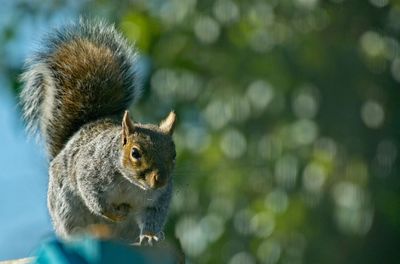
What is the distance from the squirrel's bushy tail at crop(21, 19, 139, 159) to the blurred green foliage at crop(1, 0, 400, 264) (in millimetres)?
1043

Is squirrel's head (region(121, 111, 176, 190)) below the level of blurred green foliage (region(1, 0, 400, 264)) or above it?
above

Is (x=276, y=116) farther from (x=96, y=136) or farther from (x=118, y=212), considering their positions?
(x=118, y=212)

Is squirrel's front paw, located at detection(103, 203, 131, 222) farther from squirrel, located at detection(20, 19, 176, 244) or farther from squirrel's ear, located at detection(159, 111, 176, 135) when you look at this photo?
squirrel's ear, located at detection(159, 111, 176, 135)

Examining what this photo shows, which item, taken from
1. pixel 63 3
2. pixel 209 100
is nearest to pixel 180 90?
pixel 209 100

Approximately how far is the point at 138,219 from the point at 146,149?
108 millimetres

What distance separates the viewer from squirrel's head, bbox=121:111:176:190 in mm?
2184

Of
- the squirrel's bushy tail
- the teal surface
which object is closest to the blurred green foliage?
the squirrel's bushy tail

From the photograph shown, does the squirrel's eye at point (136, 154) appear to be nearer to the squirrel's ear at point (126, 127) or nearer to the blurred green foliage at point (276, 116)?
the squirrel's ear at point (126, 127)

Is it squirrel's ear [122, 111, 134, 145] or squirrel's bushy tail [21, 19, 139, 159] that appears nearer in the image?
squirrel's ear [122, 111, 134, 145]

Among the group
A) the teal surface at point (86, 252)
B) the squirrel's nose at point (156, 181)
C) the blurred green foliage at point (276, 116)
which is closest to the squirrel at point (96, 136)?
the squirrel's nose at point (156, 181)


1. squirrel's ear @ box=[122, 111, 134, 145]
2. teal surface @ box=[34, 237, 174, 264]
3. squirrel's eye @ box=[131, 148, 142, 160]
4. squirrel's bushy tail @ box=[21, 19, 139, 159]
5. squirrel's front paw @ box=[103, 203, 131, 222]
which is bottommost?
squirrel's bushy tail @ box=[21, 19, 139, 159]

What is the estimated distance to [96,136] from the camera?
2.42 metres

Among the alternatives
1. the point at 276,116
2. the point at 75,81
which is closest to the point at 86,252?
the point at 75,81

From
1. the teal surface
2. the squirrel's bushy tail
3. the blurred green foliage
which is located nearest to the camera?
the teal surface
